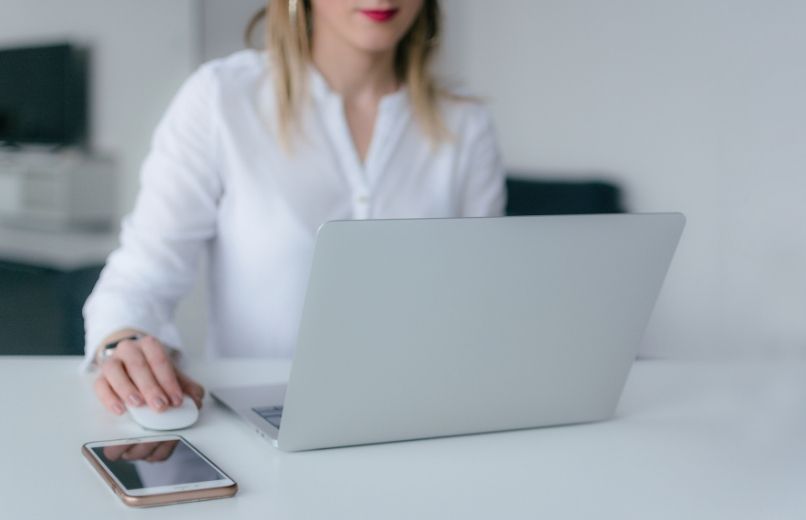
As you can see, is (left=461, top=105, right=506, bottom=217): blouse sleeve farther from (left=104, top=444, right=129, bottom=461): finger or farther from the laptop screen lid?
(left=104, top=444, right=129, bottom=461): finger

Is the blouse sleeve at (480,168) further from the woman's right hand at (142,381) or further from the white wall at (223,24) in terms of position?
the white wall at (223,24)

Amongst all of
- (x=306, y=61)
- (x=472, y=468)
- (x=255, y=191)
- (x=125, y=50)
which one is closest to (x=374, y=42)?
(x=306, y=61)

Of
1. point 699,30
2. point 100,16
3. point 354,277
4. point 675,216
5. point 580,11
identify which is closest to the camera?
point 354,277

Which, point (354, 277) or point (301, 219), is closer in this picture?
point (354, 277)

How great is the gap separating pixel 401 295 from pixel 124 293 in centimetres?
61

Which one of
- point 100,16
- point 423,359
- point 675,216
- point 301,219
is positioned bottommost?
point 100,16

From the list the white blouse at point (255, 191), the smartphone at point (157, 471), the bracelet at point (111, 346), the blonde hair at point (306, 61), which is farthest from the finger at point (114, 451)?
the blonde hair at point (306, 61)

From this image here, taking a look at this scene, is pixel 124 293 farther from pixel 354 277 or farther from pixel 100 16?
pixel 100 16

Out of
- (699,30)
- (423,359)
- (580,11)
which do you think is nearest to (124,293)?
(423,359)

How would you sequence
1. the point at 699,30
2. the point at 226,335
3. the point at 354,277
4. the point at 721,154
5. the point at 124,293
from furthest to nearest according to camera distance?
the point at 699,30 → the point at 721,154 → the point at 226,335 → the point at 124,293 → the point at 354,277

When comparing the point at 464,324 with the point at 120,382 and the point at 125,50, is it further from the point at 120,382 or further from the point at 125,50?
the point at 125,50

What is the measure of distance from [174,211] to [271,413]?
600 millimetres

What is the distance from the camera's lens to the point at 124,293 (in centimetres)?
133

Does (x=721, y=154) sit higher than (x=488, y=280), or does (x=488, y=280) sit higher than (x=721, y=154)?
→ (x=488, y=280)
